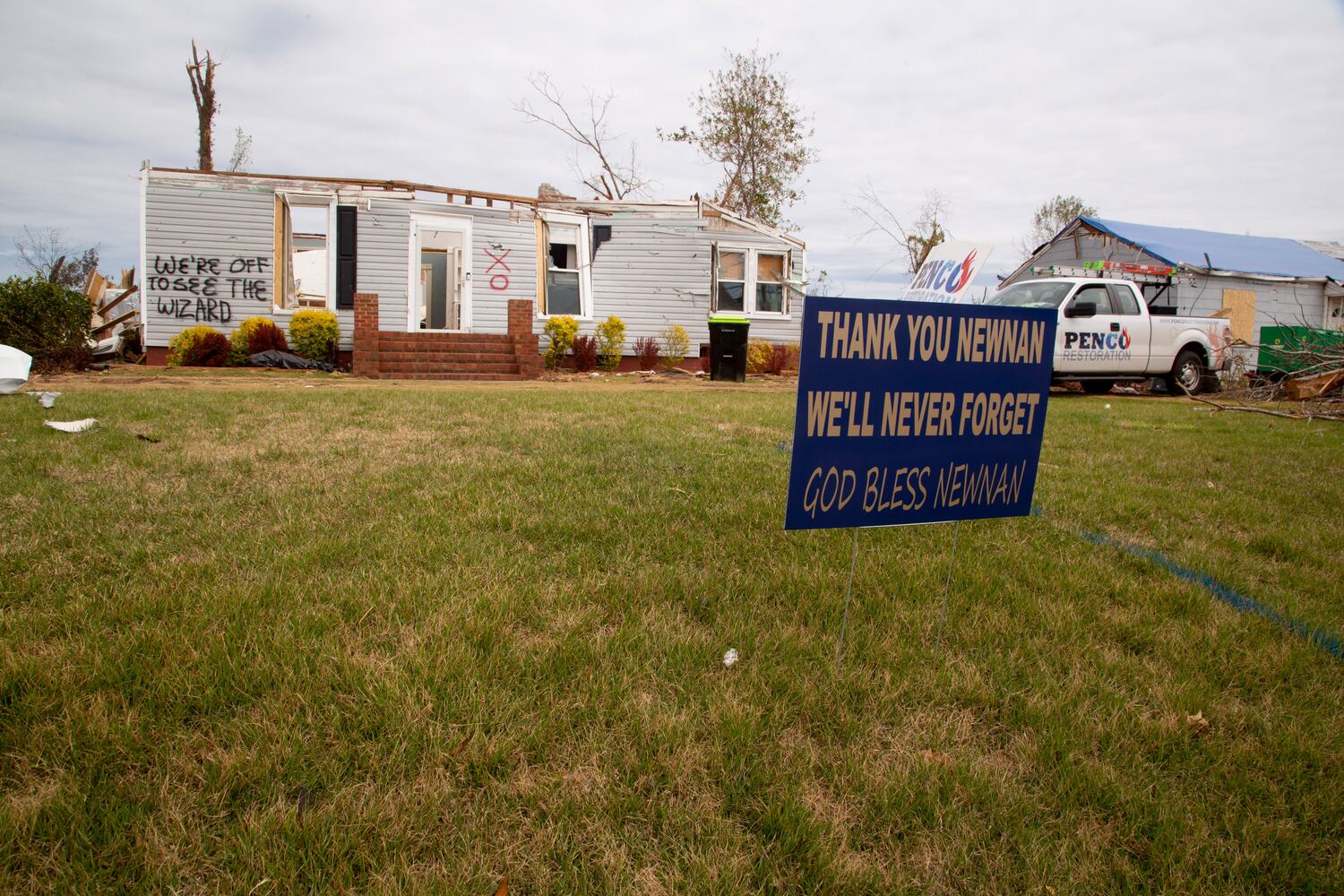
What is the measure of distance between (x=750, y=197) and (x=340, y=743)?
2912 centimetres

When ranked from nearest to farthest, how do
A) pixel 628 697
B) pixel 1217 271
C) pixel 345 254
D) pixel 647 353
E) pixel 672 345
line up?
pixel 628 697
pixel 345 254
pixel 647 353
pixel 672 345
pixel 1217 271

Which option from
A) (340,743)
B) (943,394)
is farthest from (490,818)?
Answer: (943,394)

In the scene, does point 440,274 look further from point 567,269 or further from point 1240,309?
point 1240,309

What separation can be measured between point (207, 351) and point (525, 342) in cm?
631

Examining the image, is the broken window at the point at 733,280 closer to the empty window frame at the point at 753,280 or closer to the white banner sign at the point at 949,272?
the empty window frame at the point at 753,280

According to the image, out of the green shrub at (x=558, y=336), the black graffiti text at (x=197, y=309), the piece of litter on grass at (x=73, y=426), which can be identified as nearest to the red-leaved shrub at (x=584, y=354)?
the green shrub at (x=558, y=336)

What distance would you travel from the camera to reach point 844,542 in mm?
4027

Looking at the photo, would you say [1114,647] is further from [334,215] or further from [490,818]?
[334,215]

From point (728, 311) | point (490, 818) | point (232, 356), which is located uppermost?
point (728, 311)

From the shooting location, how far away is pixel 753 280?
18.8 m

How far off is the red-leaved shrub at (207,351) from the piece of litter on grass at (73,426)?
990 cm

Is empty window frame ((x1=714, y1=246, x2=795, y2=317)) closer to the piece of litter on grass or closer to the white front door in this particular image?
the white front door

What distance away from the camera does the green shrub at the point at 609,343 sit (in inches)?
680

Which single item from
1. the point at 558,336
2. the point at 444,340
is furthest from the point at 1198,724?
the point at 558,336
